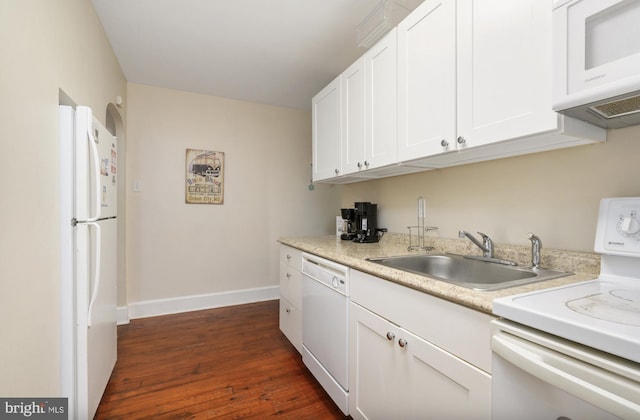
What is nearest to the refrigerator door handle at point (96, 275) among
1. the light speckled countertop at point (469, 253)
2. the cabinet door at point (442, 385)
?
the light speckled countertop at point (469, 253)

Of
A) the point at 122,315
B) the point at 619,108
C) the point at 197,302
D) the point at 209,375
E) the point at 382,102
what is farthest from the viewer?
the point at 197,302

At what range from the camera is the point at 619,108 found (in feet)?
2.86

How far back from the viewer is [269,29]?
6.74 feet

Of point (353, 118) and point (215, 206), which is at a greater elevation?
point (353, 118)

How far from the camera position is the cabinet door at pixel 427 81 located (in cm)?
131

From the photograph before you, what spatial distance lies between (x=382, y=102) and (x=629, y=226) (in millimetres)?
1255

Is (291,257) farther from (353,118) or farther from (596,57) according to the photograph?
(596,57)

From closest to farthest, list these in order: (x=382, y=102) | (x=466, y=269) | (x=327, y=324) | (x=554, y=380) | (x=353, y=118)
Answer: (x=554, y=380) < (x=466, y=269) < (x=327, y=324) < (x=382, y=102) < (x=353, y=118)

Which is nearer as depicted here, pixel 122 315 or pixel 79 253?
pixel 79 253

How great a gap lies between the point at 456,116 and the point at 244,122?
8.93 ft

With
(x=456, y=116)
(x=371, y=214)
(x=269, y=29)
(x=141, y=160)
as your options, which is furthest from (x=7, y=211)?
(x=141, y=160)

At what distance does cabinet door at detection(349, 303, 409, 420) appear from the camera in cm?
114

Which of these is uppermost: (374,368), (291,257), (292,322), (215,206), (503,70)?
(503,70)

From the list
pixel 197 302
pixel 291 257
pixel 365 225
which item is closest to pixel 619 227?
pixel 365 225
